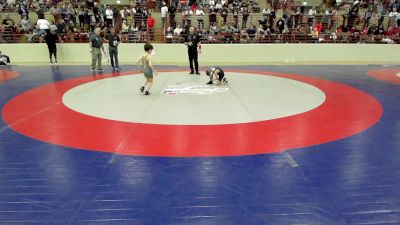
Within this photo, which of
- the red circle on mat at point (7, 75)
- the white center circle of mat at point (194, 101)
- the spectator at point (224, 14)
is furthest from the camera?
the spectator at point (224, 14)

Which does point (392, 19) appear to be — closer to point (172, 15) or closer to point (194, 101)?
point (172, 15)

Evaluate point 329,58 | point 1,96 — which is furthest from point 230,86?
point 329,58

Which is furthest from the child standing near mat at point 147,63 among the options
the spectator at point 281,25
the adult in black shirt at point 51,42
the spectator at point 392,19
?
the spectator at point 392,19

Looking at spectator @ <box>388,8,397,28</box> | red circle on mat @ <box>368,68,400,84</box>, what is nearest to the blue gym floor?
red circle on mat @ <box>368,68,400,84</box>

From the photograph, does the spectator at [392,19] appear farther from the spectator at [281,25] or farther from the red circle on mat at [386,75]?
the spectator at [281,25]

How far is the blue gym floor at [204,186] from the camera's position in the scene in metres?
3.71

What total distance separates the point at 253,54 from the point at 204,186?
14853mm

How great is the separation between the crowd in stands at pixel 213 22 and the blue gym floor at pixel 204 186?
44.1 feet

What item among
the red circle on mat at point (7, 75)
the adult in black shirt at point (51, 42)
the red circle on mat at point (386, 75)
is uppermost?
the adult in black shirt at point (51, 42)

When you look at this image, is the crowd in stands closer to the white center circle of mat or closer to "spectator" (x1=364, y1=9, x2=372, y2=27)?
"spectator" (x1=364, y1=9, x2=372, y2=27)

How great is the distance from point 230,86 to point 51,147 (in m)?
6.34

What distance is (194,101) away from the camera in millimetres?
8695

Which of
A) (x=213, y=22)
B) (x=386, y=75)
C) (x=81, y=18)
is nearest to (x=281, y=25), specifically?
(x=213, y=22)

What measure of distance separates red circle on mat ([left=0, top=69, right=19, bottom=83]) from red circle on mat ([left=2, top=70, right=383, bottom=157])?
471 centimetres
